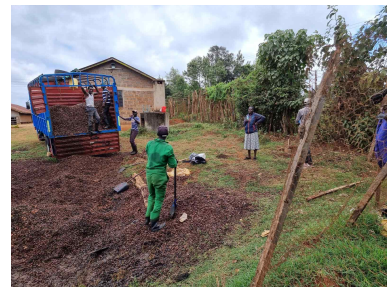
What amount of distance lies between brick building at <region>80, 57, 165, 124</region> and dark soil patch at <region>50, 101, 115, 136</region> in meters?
10.3

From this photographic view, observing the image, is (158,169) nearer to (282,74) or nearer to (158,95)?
(282,74)

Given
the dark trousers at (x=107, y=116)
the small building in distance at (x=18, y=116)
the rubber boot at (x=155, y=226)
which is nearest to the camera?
the rubber boot at (x=155, y=226)

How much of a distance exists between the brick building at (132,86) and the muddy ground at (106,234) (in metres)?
13.7

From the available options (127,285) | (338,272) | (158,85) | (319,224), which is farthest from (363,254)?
(158,85)

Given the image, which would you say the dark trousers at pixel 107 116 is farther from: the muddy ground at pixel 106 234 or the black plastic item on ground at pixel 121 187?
the black plastic item on ground at pixel 121 187

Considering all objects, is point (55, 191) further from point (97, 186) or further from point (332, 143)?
point (332, 143)

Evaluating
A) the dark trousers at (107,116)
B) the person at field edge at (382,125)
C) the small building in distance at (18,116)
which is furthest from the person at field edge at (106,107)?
the small building in distance at (18,116)

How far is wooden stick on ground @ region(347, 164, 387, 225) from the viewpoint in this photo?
233 centimetres

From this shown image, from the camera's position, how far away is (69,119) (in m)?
7.46

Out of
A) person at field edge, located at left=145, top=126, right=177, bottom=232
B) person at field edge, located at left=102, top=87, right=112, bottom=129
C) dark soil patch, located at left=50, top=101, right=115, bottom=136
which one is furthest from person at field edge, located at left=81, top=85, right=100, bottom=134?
person at field edge, located at left=145, top=126, right=177, bottom=232

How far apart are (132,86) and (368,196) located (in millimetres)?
18000

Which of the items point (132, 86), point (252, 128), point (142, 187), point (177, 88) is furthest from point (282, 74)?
point (177, 88)

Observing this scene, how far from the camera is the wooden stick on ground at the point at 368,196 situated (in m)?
2.33

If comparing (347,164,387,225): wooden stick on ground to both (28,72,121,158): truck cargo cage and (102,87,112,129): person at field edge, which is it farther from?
(102,87,112,129): person at field edge
